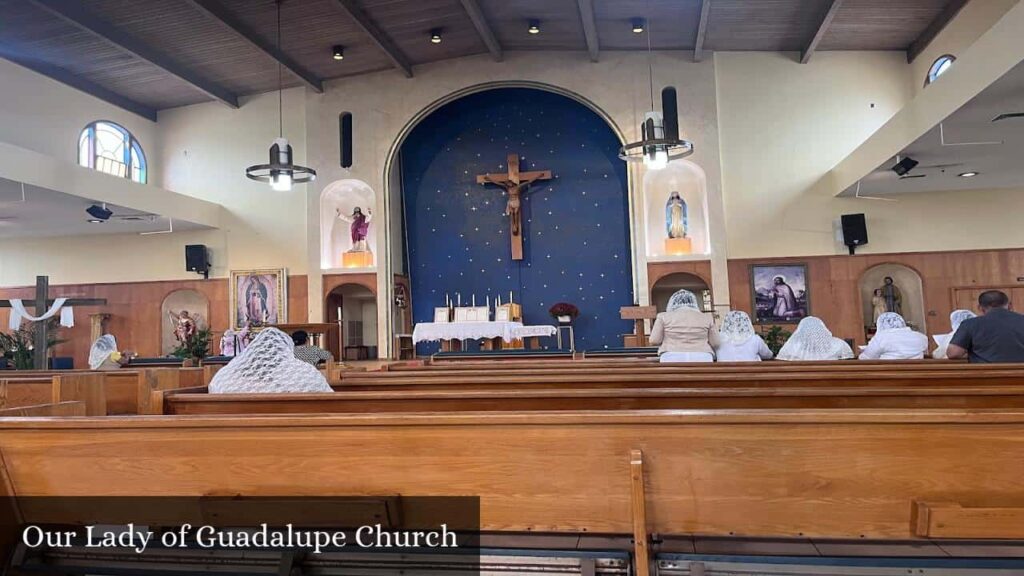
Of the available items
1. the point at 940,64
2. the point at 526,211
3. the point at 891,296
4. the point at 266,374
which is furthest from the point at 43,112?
the point at 940,64

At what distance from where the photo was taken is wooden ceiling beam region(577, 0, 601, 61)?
968 centimetres

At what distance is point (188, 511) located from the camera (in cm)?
180

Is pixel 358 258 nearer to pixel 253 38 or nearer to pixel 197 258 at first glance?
pixel 197 258

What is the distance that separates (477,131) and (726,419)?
37.9 ft

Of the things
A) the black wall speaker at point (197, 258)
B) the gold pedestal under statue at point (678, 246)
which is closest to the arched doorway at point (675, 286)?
the gold pedestal under statue at point (678, 246)

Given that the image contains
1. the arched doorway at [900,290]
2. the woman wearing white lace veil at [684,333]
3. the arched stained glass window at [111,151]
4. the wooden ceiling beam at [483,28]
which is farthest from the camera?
the arched stained glass window at [111,151]

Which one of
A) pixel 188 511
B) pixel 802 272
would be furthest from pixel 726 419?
pixel 802 272

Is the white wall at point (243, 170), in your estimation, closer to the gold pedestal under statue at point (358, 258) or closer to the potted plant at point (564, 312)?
the gold pedestal under statue at point (358, 258)

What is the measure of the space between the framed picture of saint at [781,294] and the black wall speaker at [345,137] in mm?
7379

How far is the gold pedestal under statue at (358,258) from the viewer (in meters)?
12.2

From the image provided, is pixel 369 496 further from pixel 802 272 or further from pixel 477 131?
pixel 477 131

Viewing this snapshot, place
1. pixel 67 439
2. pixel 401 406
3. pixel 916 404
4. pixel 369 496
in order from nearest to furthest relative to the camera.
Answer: pixel 369 496 < pixel 67 439 < pixel 916 404 < pixel 401 406

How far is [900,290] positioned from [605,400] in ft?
33.9

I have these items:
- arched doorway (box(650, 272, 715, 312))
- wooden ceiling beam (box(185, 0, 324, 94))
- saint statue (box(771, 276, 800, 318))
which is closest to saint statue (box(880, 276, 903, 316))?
saint statue (box(771, 276, 800, 318))
